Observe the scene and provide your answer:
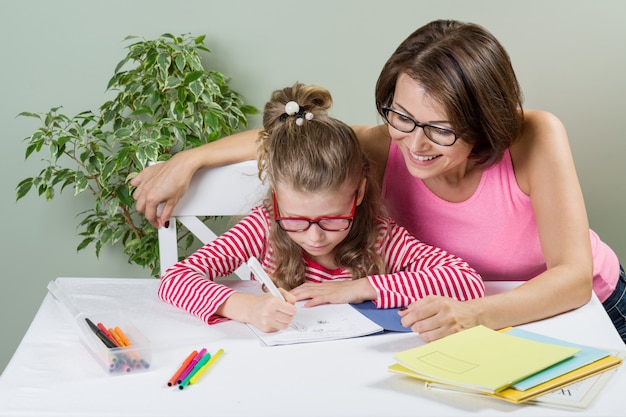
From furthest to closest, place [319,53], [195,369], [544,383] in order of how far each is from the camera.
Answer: [319,53], [195,369], [544,383]

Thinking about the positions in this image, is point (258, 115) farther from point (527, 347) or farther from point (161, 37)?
point (527, 347)

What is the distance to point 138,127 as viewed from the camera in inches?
103

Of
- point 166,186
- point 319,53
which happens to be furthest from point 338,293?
point 319,53

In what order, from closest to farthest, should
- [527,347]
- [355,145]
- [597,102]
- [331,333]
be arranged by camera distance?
[527,347] < [331,333] < [355,145] < [597,102]

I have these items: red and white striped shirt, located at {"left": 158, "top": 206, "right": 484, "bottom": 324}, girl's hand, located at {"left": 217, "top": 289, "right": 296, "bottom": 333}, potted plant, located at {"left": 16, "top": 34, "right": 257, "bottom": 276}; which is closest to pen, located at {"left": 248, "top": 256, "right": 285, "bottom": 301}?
girl's hand, located at {"left": 217, "top": 289, "right": 296, "bottom": 333}

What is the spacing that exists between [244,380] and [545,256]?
2.41 feet

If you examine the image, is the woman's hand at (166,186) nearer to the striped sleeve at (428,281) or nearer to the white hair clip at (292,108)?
the white hair clip at (292,108)

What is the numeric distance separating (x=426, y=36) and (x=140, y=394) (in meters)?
0.89

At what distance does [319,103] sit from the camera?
171 cm

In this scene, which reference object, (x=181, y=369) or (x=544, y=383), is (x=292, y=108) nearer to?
(x=181, y=369)

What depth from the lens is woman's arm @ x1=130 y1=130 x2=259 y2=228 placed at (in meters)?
1.85

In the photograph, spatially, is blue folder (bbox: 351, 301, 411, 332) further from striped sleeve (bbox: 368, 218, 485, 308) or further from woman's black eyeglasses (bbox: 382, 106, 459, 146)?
woman's black eyeglasses (bbox: 382, 106, 459, 146)

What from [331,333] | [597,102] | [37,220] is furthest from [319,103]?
[37,220]

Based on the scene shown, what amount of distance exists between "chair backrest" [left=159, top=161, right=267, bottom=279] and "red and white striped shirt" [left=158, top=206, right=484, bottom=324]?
0.21 metres
